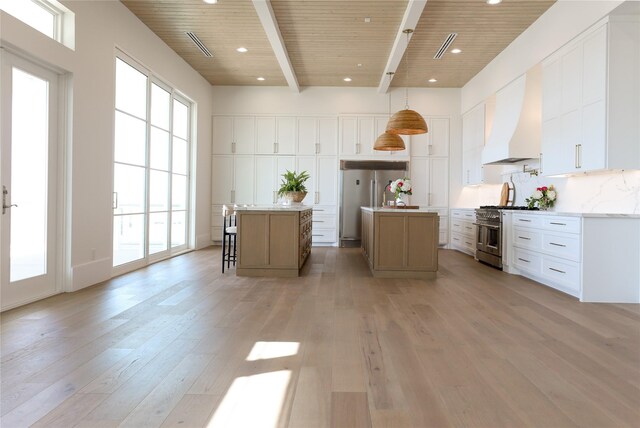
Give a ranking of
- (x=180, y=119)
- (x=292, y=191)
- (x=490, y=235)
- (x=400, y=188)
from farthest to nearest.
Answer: (x=180, y=119) → (x=490, y=235) → (x=292, y=191) → (x=400, y=188)

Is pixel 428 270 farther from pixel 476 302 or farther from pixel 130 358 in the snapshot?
pixel 130 358

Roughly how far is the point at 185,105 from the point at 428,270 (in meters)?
5.21

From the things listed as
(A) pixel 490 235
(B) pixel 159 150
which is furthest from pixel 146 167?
(A) pixel 490 235

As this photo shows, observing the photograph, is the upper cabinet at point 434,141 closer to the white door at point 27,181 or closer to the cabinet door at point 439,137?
the cabinet door at point 439,137

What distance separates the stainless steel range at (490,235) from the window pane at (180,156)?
509 cm

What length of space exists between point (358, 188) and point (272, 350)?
6.28 metres

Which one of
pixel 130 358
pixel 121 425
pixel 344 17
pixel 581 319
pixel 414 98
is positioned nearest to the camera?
pixel 121 425

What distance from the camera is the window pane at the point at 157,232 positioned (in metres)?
6.07

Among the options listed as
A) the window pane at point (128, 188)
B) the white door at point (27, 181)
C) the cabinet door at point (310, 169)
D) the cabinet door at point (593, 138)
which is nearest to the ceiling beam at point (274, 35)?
the cabinet door at point (310, 169)

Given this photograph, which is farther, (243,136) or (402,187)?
(243,136)

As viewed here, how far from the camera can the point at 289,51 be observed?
21.4 feet

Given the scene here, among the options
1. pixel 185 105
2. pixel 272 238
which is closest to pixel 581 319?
pixel 272 238

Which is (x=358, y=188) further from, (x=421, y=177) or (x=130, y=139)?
(x=130, y=139)

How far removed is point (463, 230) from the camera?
25.1ft
